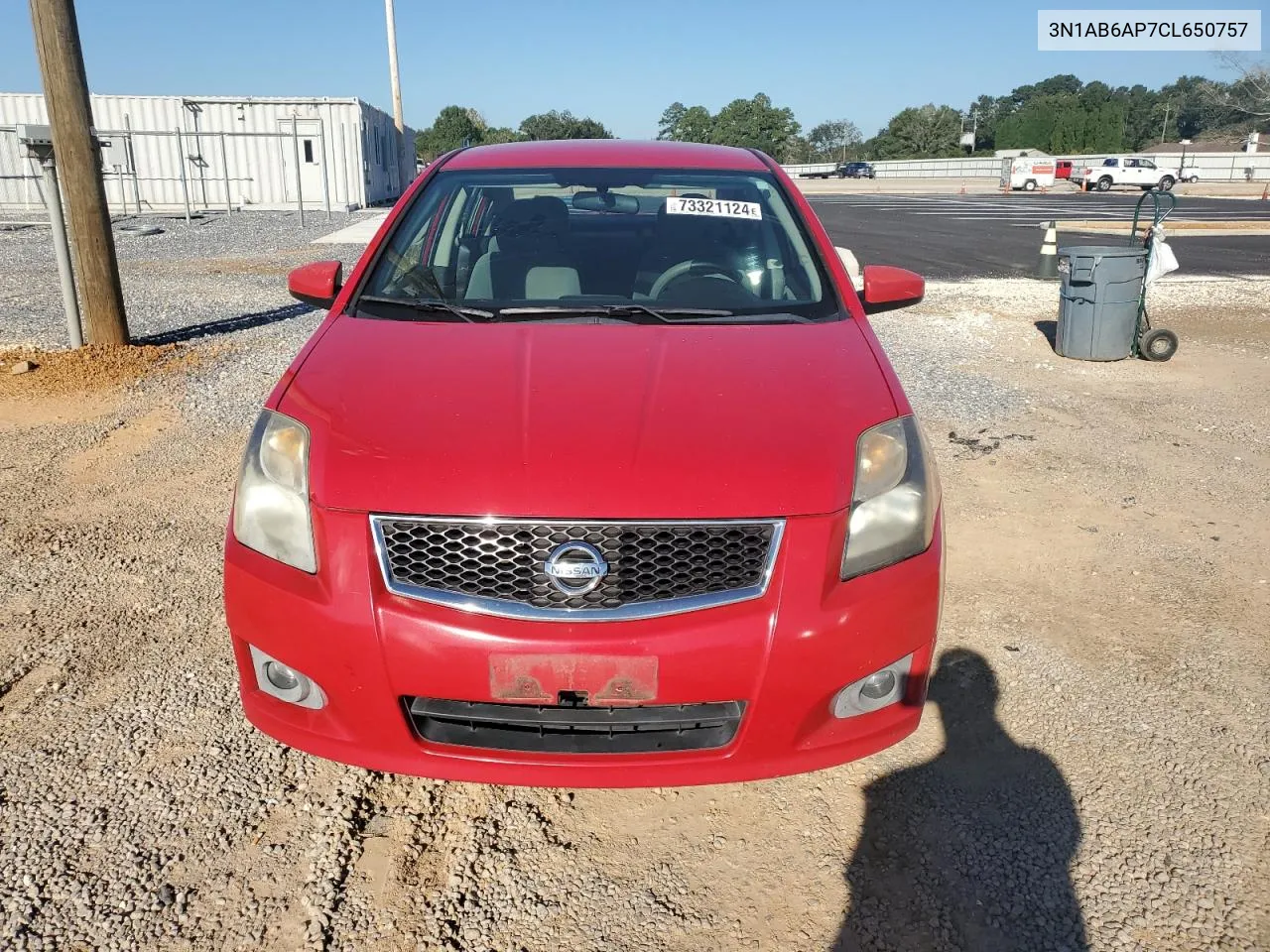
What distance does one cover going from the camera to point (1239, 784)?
2.73 m

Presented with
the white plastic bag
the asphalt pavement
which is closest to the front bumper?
the white plastic bag

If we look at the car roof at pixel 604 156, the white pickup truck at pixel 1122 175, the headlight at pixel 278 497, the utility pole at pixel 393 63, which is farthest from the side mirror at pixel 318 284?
the white pickup truck at pixel 1122 175

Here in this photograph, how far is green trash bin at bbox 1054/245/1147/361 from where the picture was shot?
26.7 ft

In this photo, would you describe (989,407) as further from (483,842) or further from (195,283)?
(195,283)

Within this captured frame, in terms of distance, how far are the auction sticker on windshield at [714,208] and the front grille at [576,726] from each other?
212 cm

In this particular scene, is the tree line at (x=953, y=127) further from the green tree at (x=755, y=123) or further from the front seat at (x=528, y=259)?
the front seat at (x=528, y=259)

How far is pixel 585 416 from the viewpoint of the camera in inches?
92.9

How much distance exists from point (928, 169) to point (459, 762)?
254ft

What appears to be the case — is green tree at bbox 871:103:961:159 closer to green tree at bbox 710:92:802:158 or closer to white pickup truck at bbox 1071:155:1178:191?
green tree at bbox 710:92:802:158

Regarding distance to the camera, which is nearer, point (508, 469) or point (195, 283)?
point (508, 469)

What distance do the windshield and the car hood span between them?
304mm

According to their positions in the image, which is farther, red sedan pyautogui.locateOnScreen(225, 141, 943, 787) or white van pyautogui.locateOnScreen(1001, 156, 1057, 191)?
white van pyautogui.locateOnScreen(1001, 156, 1057, 191)

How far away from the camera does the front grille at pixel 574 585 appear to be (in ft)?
6.89

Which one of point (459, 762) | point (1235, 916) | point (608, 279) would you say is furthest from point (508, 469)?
point (1235, 916)
